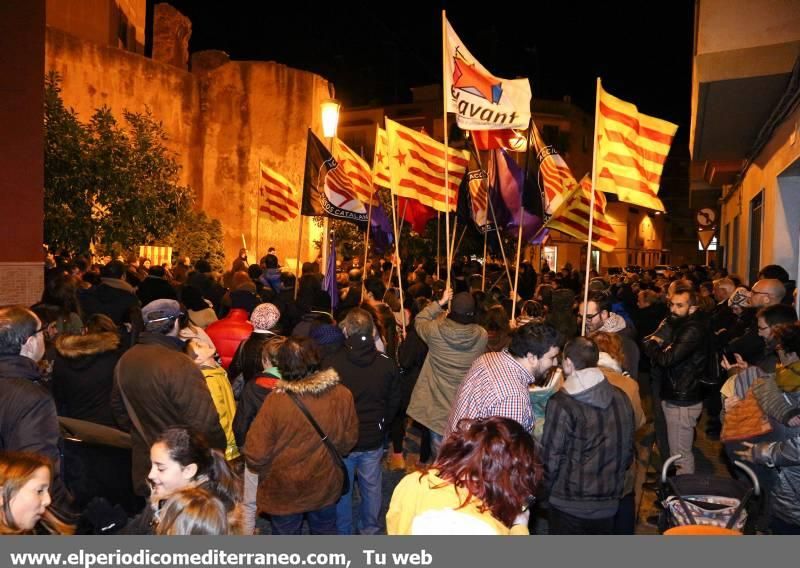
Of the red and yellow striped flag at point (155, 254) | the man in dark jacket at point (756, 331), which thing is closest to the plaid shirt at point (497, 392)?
the man in dark jacket at point (756, 331)

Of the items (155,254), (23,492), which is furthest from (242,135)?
(23,492)

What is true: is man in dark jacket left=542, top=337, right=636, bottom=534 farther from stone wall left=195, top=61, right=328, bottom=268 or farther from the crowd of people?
stone wall left=195, top=61, right=328, bottom=268

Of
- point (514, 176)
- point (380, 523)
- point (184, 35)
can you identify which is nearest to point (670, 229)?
point (184, 35)

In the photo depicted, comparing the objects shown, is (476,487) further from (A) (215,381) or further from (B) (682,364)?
(B) (682,364)

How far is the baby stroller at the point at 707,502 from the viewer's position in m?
3.93

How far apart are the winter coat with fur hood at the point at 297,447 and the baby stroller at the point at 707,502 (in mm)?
2007

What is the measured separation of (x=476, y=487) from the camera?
9.05 feet

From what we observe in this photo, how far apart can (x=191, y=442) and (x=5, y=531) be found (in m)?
0.81

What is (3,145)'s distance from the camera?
38.0ft

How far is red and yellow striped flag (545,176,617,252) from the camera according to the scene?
962 cm

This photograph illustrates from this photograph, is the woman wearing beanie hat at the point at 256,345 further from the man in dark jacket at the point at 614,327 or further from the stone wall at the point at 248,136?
the stone wall at the point at 248,136

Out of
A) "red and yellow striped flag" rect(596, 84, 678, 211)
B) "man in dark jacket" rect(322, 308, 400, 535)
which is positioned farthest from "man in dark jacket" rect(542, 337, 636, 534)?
"red and yellow striped flag" rect(596, 84, 678, 211)

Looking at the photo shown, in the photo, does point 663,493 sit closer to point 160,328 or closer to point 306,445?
point 306,445

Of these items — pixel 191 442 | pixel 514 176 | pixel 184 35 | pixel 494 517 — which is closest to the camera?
pixel 494 517
